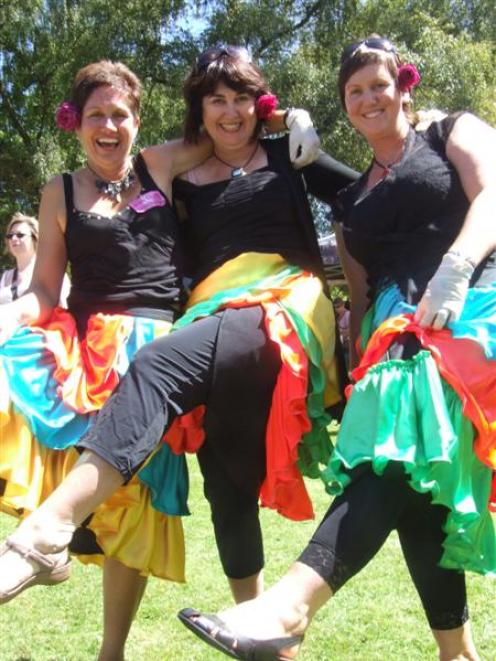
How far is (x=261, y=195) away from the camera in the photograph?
Answer: 2.75m

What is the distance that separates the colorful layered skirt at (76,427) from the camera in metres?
2.59

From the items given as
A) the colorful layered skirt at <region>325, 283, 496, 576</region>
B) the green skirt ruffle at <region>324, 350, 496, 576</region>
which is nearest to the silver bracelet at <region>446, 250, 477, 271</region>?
the colorful layered skirt at <region>325, 283, 496, 576</region>

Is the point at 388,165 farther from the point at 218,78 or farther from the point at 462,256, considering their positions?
the point at 218,78

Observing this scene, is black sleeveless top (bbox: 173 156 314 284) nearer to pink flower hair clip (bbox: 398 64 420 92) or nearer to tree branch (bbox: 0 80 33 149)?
pink flower hair clip (bbox: 398 64 420 92)

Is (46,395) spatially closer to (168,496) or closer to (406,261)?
(168,496)

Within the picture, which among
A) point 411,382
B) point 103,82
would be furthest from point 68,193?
point 411,382

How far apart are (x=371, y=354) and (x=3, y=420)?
122 centimetres

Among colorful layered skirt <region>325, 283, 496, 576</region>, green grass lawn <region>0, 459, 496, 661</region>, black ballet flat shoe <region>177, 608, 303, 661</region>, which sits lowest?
green grass lawn <region>0, 459, 496, 661</region>

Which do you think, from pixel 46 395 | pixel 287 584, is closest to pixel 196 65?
pixel 46 395

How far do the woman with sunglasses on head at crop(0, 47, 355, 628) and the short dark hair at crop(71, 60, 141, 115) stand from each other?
227mm

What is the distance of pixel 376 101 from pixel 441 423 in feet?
3.73

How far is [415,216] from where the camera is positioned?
96.3 inches

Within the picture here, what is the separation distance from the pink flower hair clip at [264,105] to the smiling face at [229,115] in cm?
3

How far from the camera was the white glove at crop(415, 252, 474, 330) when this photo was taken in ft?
6.97
